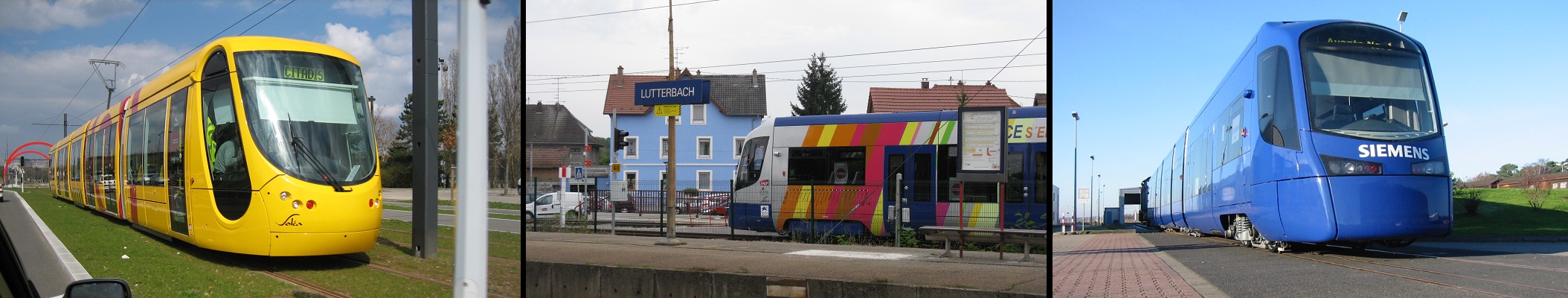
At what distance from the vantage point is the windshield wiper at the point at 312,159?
288cm

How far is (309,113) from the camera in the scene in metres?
2.79

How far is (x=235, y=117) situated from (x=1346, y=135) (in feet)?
20.5

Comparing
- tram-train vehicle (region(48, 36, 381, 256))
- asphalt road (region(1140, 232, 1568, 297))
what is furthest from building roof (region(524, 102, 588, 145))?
tram-train vehicle (region(48, 36, 381, 256))

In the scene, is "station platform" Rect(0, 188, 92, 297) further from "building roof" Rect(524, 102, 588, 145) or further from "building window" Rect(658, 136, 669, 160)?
"building window" Rect(658, 136, 669, 160)

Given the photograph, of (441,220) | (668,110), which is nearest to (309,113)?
(441,220)

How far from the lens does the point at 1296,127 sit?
5.68m

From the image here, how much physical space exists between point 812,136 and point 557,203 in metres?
5.22

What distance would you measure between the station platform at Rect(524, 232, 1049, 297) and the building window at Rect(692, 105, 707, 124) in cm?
→ 353

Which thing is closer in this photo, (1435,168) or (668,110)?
(1435,168)

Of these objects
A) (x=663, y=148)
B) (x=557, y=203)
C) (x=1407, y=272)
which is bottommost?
(x=557, y=203)

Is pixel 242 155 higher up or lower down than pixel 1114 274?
higher up

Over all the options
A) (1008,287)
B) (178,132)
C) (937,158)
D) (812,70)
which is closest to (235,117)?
(178,132)

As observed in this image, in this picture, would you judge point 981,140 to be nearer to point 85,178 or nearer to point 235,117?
point 235,117

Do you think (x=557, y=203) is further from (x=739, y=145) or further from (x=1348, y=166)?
(x=1348, y=166)
